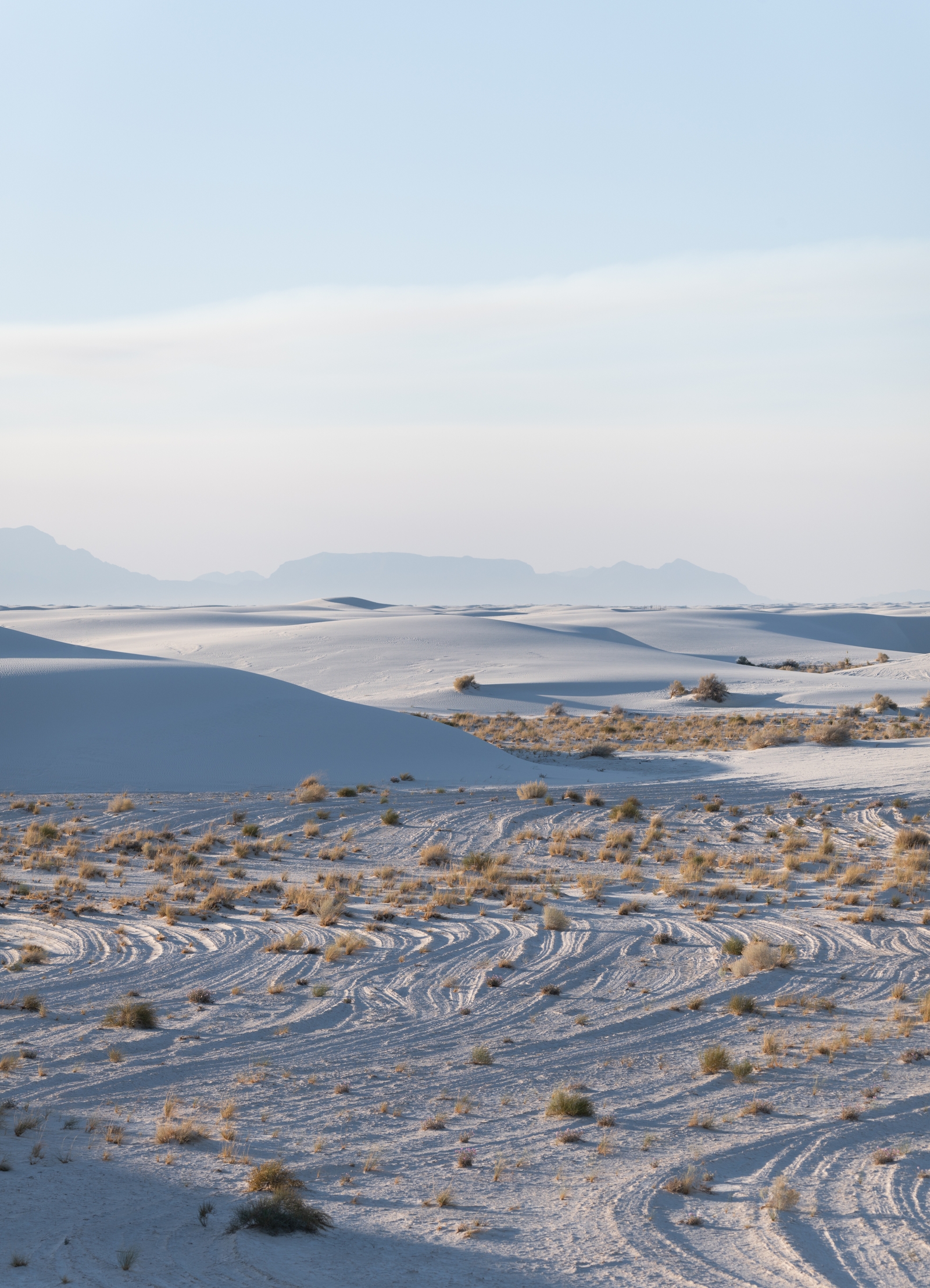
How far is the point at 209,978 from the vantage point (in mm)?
9883

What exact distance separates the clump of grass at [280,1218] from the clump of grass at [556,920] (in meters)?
6.97

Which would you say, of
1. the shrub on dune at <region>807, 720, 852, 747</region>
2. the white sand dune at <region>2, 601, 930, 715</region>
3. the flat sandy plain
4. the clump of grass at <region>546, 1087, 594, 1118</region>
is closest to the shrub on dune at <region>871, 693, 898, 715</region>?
the white sand dune at <region>2, 601, 930, 715</region>

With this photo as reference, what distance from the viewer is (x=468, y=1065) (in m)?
7.87

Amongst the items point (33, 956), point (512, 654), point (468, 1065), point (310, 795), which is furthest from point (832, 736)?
point (512, 654)

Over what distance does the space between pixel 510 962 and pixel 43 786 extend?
14.9 meters

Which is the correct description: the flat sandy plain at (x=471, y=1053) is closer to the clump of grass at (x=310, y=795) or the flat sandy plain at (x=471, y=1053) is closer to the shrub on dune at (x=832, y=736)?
the clump of grass at (x=310, y=795)

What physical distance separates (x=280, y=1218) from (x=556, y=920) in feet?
23.6

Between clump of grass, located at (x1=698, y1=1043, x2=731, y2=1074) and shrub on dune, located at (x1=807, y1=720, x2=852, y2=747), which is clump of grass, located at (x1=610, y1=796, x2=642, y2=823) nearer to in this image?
shrub on dune, located at (x1=807, y1=720, x2=852, y2=747)

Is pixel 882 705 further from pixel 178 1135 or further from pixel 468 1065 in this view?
pixel 178 1135

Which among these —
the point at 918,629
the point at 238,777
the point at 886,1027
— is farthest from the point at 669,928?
the point at 918,629

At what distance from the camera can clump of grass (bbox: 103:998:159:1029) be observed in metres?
8.36

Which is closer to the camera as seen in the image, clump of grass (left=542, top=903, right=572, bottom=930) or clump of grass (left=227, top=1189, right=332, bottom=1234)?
clump of grass (left=227, top=1189, right=332, bottom=1234)

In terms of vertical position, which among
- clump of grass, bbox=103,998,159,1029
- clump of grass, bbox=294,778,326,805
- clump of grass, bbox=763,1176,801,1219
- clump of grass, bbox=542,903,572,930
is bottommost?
clump of grass, bbox=294,778,326,805

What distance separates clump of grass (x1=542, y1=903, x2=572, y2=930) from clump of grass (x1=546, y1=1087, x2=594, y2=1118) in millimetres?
4939
